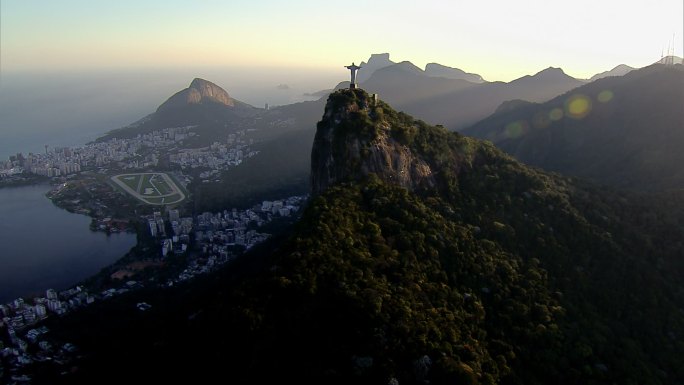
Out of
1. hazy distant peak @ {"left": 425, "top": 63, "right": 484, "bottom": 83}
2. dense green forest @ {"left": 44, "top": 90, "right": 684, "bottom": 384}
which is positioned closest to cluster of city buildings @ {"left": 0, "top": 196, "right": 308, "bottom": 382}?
dense green forest @ {"left": 44, "top": 90, "right": 684, "bottom": 384}

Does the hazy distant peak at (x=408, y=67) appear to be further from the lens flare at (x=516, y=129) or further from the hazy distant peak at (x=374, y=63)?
the lens flare at (x=516, y=129)

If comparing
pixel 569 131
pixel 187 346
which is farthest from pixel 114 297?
pixel 569 131

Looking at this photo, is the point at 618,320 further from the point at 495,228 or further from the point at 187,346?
the point at 187,346

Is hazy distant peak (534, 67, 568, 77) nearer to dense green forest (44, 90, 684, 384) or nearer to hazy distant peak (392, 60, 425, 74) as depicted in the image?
hazy distant peak (392, 60, 425, 74)

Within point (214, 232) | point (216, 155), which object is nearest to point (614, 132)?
point (214, 232)

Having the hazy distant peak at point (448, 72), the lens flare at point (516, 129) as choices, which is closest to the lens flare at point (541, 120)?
the lens flare at point (516, 129)
